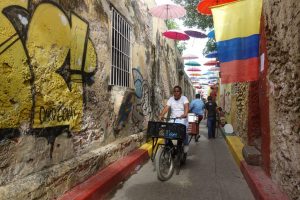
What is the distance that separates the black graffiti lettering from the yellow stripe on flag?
2701 mm

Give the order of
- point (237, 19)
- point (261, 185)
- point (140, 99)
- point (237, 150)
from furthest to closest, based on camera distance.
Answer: point (140, 99), point (237, 150), point (237, 19), point (261, 185)

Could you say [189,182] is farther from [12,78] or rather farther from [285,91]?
[12,78]

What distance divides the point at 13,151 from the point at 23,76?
2.87 feet

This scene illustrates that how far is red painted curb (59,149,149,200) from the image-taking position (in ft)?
14.9

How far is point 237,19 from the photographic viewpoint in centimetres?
543

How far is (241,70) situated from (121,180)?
2932 mm

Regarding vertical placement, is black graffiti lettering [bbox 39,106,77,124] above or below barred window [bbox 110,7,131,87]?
below

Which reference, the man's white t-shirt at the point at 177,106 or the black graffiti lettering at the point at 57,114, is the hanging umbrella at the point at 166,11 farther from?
the black graffiti lettering at the point at 57,114

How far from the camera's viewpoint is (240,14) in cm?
543

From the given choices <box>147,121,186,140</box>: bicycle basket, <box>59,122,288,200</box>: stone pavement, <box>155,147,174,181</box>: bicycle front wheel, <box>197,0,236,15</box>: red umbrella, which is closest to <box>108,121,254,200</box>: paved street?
<box>59,122,288,200</box>: stone pavement

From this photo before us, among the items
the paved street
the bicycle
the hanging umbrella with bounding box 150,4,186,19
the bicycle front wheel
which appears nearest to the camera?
the paved street

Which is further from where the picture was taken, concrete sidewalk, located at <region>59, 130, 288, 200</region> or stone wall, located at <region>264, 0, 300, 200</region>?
concrete sidewalk, located at <region>59, 130, 288, 200</region>

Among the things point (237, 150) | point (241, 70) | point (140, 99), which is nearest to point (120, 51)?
point (140, 99)

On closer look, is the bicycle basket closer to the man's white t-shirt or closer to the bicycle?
the bicycle
